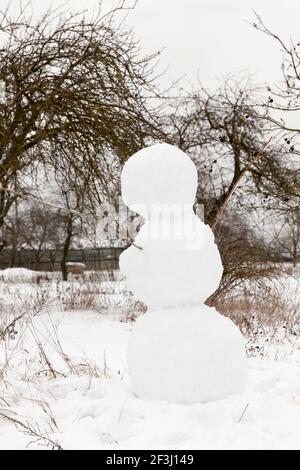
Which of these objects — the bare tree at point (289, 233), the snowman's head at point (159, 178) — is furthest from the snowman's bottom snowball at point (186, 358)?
the bare tree at point (289, 233)

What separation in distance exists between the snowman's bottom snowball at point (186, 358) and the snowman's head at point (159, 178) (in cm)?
62

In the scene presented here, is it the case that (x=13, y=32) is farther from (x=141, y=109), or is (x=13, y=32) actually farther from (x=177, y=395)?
(x=177, y=395)

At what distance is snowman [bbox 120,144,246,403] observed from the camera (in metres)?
2.67

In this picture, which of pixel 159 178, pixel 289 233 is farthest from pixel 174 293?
pixel 289 233

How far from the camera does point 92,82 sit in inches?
295

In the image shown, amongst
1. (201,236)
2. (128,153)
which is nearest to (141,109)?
(128,153)

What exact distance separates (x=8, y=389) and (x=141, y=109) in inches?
211

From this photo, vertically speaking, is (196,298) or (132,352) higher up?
(196,298)

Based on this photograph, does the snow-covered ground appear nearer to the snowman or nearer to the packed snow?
the packed snow

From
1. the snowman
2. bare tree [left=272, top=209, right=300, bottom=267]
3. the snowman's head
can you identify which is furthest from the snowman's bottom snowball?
bare tree [left=272, top=209, right=300, bottom=267]

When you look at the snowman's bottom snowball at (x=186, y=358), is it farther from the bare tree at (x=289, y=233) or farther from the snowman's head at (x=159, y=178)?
the bare tree at (x=289, y=233)

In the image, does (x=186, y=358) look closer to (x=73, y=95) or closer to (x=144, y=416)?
(x=144, y=416)

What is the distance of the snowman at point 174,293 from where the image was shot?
2670 mm
